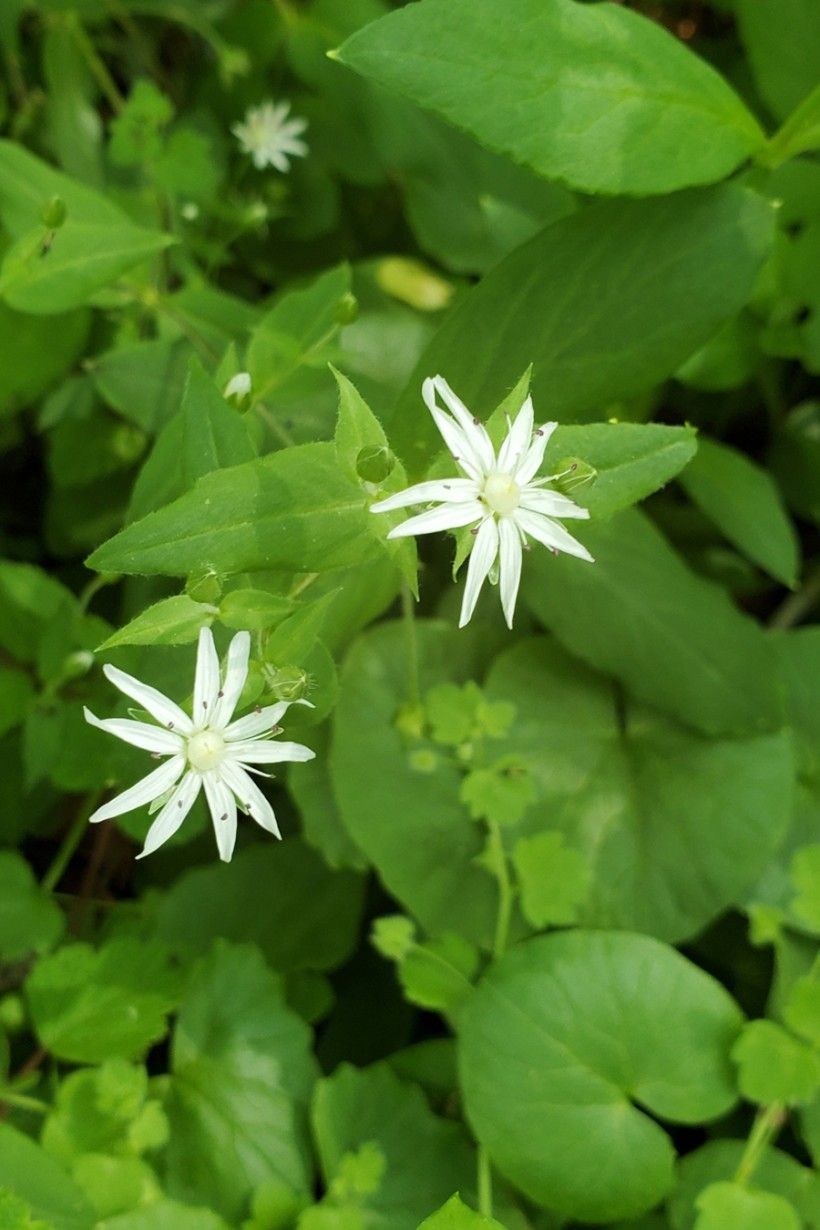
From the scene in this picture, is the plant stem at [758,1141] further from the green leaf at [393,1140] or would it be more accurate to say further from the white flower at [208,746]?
the white flower at [208,746]

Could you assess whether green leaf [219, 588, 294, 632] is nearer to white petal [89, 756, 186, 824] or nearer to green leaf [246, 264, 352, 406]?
white petal [89, 756, 186, 824]

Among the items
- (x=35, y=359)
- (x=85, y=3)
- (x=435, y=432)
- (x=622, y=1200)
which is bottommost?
(x=622, y=1200)

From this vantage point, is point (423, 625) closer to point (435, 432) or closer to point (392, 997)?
point (435, 432)

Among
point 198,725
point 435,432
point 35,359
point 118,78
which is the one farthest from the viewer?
point 118,78

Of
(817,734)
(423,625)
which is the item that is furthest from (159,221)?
(817,734)

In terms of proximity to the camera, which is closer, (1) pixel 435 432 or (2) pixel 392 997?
(1) pixel 435 432

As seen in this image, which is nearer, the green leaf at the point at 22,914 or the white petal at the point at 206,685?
the white petal at the point at 206,685

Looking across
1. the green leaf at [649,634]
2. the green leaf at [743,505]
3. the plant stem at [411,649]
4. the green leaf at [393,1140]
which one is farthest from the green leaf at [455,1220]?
the green leaf at [743,505]

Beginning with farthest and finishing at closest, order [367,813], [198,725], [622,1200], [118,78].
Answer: [118,78] → [367,813] → [622,1200] → [198,725]

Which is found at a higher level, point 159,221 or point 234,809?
point 159,221
